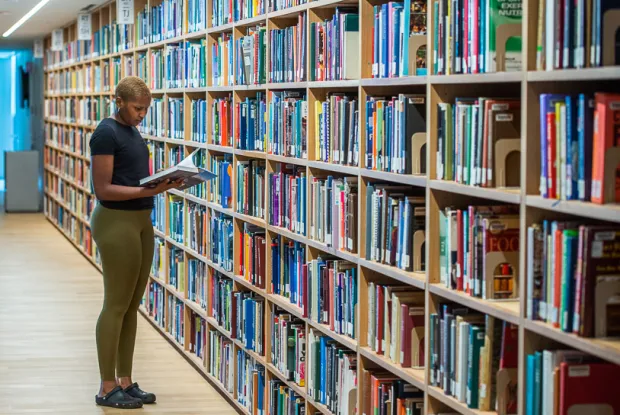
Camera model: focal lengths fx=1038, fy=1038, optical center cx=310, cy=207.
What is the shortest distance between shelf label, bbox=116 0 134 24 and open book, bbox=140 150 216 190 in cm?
383

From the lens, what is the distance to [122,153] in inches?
204

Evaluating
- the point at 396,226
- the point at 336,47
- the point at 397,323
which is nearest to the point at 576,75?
the point at 396,226

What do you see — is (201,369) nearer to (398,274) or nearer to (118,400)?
(118,400)

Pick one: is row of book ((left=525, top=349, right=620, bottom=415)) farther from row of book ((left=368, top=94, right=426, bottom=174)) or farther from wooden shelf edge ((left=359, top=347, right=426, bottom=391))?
row of book ((left=368, top=94, right=426, bottom=174))

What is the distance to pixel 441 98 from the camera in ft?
10.6

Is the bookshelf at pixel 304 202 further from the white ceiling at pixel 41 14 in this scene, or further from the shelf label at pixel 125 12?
the white ceiling at pixel 41 14

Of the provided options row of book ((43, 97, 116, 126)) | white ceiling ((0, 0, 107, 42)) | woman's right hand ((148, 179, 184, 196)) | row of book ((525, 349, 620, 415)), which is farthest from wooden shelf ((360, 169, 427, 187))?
white ceiling ((0, 0, 107, 42))

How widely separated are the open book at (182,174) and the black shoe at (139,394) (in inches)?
48.2

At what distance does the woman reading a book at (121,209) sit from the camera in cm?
512

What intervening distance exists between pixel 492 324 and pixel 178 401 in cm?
331

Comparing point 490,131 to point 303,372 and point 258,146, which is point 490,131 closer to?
point 303,372

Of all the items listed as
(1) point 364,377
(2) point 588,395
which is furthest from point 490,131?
(1) point 364,377

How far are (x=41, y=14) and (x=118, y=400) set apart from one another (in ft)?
24.7

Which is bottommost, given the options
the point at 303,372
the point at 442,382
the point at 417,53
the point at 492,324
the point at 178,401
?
the point at 178,401
